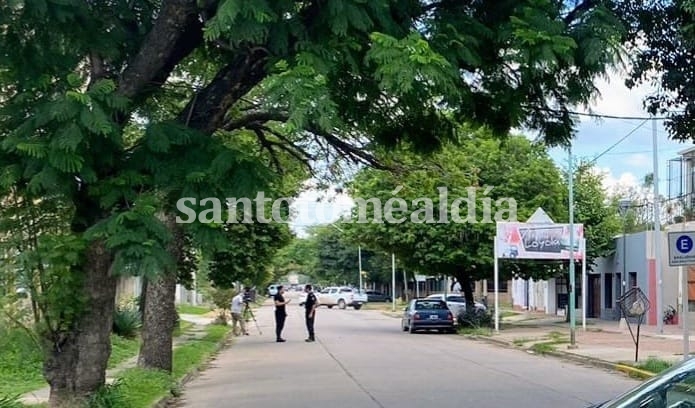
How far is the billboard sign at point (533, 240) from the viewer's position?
1340 inches

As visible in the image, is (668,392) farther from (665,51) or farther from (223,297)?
(223,297)

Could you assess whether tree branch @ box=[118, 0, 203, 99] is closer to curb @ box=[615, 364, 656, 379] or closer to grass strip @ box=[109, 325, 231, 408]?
grass strip @ box=[109, 325, 231, 408]

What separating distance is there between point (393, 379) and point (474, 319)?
20869 millimetres

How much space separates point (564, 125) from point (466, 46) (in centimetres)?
245

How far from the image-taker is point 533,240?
34.7m

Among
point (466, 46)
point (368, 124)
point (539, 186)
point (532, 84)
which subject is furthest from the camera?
point (539, 186)

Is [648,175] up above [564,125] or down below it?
above

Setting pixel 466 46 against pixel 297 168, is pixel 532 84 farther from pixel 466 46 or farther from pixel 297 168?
pixel 297 168

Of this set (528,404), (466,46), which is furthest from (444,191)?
(466,46)

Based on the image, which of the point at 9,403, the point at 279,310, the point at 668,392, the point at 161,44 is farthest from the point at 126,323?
the point at 668,392

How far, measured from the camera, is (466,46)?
8891mm

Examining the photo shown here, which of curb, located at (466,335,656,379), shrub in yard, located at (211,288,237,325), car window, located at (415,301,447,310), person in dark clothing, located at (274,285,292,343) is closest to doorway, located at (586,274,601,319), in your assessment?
car window, located at (415,301,447,310)

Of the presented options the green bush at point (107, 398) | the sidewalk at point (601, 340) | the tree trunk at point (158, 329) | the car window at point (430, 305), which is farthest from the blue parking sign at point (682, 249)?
the car window at point (430, 305)

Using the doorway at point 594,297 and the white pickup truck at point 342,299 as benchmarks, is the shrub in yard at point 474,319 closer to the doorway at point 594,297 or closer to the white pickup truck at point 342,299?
the doorway at point 594,297
